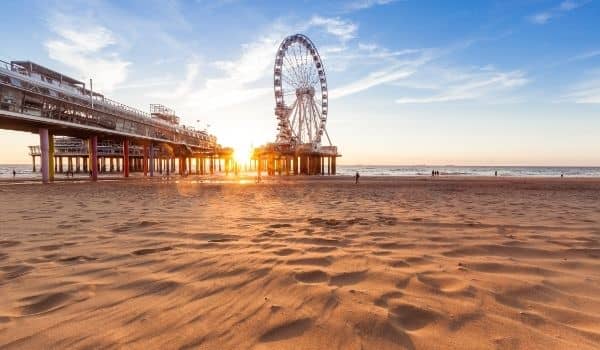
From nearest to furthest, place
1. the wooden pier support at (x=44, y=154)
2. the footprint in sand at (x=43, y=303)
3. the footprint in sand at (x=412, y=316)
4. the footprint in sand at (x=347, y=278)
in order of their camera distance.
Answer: the footprint in sand at (x=412, y=316) → the footprint in sand at (x=43, y=303) → the footprint in sand at (x=347, y=278) → the wooden pier support at (x=44, y=154)

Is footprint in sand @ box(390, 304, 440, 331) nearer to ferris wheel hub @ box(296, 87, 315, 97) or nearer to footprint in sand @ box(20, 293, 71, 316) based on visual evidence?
footprint in sand @ box(20, 293, 71, 316)

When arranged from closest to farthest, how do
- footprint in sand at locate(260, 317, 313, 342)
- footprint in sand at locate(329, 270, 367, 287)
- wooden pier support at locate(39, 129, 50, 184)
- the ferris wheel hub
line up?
footprint in sand at locate(260, 317, 313, 342) < footprint in sand at locate(329, 270, 367, 287) < wooden pier support at locate(39, 129, 50, 184) < the ferris wheel hub

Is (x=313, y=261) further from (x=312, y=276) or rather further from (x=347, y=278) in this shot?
(x=347, y=278)

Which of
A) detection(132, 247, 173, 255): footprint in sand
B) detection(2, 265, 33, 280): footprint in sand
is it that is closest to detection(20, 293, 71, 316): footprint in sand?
detection(2, 265, 33, 280): footprint in sand

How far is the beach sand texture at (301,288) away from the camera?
5.83 ft

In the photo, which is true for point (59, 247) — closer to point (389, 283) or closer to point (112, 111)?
point (389, 283)

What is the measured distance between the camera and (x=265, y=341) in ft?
5.66

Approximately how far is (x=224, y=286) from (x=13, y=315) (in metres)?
1.44

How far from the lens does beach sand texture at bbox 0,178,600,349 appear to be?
178cm

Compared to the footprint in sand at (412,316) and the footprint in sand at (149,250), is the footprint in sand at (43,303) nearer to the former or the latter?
the footprint in sand at (149,250)

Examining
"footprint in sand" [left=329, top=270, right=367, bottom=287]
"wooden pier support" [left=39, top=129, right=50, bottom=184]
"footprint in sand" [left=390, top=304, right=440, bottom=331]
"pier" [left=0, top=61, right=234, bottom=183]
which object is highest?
"pier" [left=0, top=61, right=234, bottom=183]

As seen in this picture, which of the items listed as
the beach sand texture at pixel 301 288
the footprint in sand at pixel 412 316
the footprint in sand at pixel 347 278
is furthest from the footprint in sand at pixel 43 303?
the footprint in sand at pixel 412 316

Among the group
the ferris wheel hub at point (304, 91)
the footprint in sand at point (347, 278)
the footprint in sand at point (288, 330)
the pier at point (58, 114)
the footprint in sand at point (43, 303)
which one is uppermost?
the ferris wheel hub at point (304, 91)

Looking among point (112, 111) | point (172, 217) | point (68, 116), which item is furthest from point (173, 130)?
point (172, 217)
